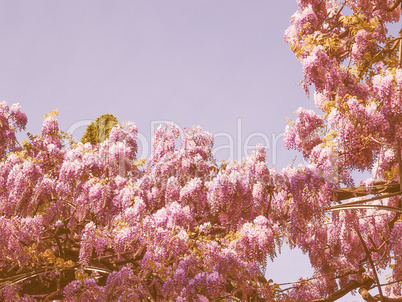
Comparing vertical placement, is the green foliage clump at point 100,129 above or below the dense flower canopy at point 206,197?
above

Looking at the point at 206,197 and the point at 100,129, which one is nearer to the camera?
the point at 206,197

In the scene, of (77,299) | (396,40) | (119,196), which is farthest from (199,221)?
(396,40)

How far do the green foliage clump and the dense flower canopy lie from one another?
871cm

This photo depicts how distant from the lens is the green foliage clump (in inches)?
765

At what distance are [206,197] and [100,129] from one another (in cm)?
1191

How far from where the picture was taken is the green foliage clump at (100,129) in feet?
63.8

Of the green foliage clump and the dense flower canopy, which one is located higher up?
the green foliage clump

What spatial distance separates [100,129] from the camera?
19.7 metres

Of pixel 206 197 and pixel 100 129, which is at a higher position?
pixel 100 129

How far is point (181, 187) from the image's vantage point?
8.74 m

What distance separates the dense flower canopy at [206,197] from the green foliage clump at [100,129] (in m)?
8.71

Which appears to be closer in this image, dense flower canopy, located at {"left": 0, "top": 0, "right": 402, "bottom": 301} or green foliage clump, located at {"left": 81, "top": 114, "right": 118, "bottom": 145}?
dense flower canopy, located at {"left": 0, "top": 0, "right": 402, "bottom": 301}

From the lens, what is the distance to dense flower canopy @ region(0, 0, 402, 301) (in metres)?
7.84

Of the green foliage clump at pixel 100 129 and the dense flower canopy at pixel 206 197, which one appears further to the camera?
the green foliage clump at pixel 100 129
